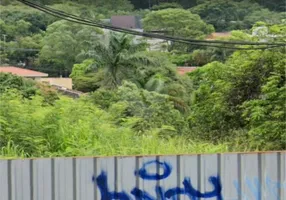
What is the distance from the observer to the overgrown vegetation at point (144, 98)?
6141 mm

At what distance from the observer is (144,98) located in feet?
58.5

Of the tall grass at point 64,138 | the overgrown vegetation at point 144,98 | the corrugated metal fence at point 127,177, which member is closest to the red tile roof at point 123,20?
the overgrown vegetation at point 144,98

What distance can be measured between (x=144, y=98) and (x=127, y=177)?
14395mm

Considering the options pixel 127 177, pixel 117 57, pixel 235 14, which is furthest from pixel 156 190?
pixel 235 14

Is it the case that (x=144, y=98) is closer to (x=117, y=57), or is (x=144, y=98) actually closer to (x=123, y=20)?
(x=117, y=57)

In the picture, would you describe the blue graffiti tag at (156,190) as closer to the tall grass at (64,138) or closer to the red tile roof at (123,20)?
the tall grass at (64,138)

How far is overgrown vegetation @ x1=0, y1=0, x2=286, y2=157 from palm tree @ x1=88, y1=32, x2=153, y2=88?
47mm

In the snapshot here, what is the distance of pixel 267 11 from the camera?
23.9m

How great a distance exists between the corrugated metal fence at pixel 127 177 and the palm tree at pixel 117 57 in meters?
19.1

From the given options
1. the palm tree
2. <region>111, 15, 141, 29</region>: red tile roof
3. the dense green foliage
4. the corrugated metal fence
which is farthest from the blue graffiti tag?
<region>111, 15, 141, 29</region>: red tile roof

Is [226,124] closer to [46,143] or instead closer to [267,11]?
[46,143]

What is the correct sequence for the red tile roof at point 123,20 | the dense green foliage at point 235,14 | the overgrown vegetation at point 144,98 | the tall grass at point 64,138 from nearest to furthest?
the tall grass at point 64,138 → the overgrown vegetation at point 144,98 → the dense green foliage at point 235,14 → the red tile roof at point 123,20

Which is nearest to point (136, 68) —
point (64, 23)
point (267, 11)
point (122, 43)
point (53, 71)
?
point (122, 43)

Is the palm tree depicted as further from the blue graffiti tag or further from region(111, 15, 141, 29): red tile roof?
the blue graffiti tag
